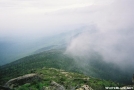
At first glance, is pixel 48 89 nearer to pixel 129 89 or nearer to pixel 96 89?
pixel 129 89

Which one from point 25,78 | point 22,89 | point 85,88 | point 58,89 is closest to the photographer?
point 22,89

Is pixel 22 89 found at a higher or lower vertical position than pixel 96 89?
higher

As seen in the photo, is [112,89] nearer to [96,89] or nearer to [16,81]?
[96,89]

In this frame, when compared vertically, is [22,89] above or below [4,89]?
below

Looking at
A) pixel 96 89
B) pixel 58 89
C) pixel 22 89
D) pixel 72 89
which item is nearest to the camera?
pixel 22 89

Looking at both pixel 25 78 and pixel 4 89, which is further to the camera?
pixel 25 78

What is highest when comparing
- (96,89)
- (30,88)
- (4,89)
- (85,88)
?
(4,89)

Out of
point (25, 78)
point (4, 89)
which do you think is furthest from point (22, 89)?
point (25, 78)

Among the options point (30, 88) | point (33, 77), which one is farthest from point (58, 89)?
point (33, 77)

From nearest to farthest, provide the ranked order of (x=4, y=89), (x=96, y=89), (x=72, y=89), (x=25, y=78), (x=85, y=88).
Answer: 1. (x=4, y=89)
2. (x=72, y=89)
3. (x=85, y=88)
4. (x=25, y=78)
5. (x=96, y=89)
